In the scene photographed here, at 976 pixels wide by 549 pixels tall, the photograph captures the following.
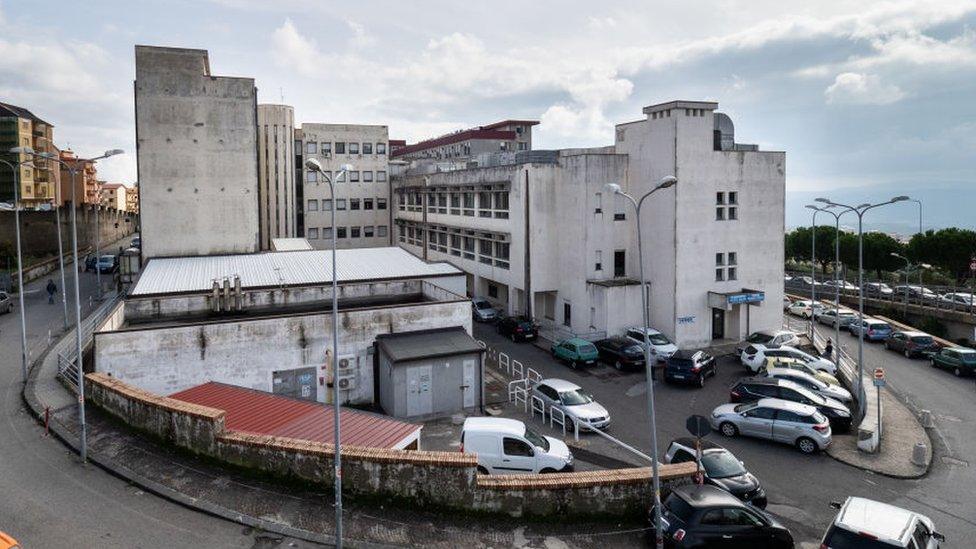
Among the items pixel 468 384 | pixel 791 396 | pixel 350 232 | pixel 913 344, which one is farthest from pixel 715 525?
pixel 350 232

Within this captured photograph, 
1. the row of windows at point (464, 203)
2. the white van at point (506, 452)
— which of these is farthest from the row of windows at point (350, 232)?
the white van at point (506, 452)

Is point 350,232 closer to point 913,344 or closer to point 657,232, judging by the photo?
point 657,232

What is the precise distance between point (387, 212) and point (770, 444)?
42290 mm

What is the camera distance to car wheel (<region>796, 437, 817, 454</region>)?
18.6m

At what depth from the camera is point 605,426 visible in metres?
20.0

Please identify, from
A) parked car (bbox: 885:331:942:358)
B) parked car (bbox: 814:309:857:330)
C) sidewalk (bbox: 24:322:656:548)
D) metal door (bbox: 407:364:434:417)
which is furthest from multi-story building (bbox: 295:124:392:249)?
sidewalk (bbox: 24:322:656:548)

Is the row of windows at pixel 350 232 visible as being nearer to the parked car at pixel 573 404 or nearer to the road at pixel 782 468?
the road at pixel 782 468

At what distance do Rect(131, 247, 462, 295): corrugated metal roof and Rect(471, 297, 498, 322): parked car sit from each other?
741cm

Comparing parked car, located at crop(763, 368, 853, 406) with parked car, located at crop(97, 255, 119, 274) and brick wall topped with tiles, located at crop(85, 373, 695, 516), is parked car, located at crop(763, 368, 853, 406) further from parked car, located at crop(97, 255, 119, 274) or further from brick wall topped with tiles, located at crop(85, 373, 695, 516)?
parked car, located at crop(97, 255, 119, 274)

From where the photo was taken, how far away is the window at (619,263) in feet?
111

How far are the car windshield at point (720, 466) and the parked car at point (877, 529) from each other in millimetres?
3145

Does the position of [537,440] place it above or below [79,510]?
below

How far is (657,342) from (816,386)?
7.55 m

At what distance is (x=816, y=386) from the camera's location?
23.1 m
